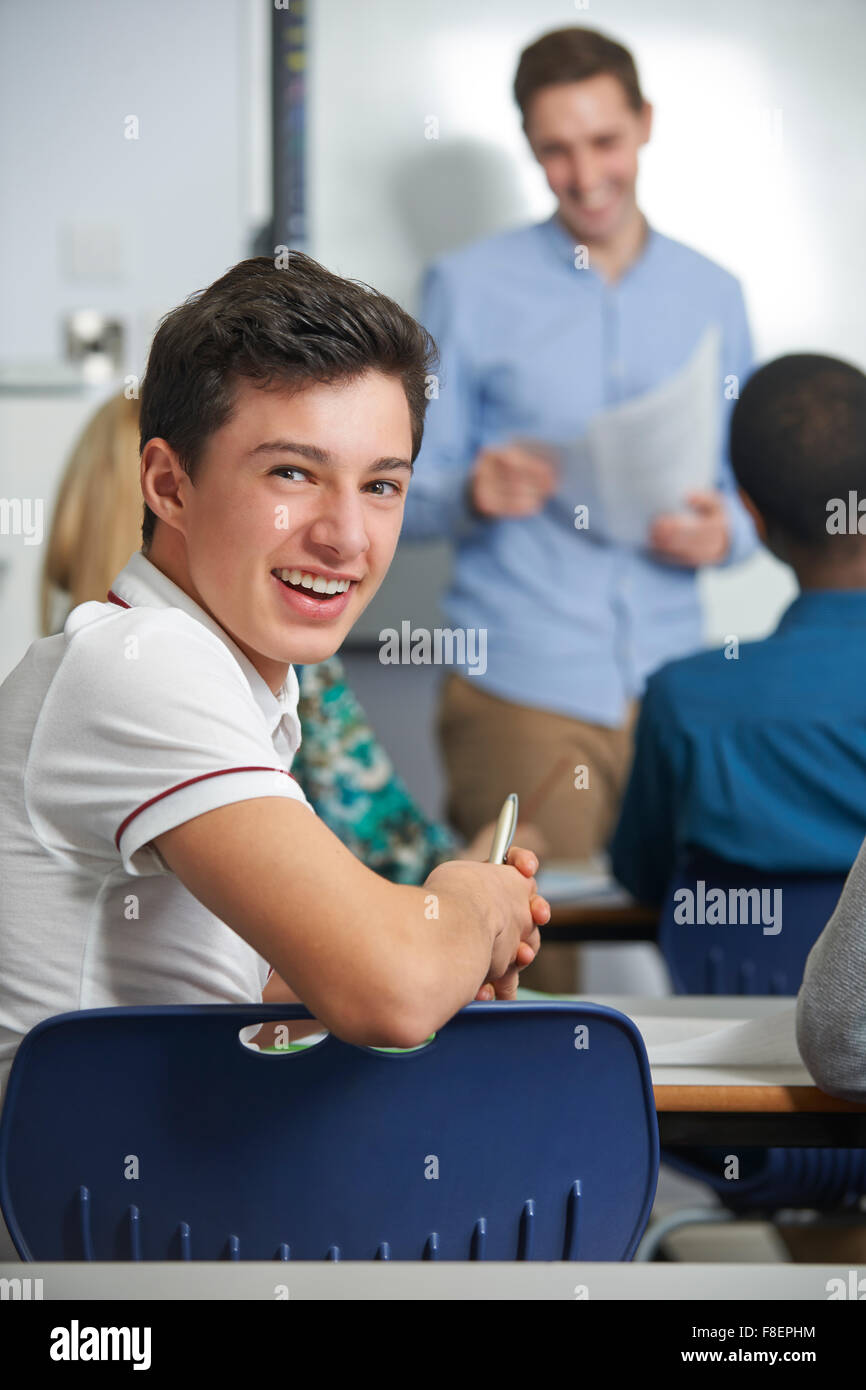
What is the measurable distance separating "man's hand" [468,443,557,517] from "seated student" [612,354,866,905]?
104 cm

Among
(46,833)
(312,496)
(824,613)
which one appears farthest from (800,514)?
(46,833)

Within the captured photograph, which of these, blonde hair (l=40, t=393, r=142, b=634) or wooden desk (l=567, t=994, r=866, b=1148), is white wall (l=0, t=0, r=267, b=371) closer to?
blonde hair (l=40, t=393, r=142, b=634)

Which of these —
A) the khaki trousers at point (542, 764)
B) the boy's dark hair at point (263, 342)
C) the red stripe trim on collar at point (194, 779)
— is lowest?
the khaki trousers at point (542, 764)

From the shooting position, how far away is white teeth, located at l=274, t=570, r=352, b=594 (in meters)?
0.72

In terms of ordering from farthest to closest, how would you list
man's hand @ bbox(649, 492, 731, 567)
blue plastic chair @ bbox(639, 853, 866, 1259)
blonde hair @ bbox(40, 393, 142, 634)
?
man's hand @ bbox(649, 492, 731, 567) < blue plastic chair @ bbox(639, 853, 866, 1259) < blonde hair @ bbox(40, 393, 142, 634)

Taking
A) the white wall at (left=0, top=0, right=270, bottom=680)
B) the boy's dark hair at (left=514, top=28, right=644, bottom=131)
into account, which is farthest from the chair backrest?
the white wall at (left=0, top=0, right=270, bottom=680)

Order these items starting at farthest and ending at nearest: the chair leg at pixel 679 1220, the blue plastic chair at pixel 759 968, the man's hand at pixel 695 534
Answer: the man's hand at pixel 695 534 < the chair leg at pixel 679 1220 < the blue plastic chair at pixel 759 968

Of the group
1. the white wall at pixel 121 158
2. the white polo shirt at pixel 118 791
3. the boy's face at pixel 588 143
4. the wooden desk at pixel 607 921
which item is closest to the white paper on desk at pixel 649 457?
the boy's face at pixel 588 143

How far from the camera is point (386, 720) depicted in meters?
2.93

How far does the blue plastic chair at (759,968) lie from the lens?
1.37 metres

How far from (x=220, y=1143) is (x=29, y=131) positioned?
9.21 feet

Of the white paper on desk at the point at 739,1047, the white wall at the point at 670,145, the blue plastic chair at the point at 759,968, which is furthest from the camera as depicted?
the white wall at the point at 670,145

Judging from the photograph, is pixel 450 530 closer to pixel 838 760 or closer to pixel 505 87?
pixel 505 87

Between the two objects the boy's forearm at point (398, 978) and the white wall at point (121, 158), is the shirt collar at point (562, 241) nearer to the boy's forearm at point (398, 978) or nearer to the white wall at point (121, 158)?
the white wall at point (121, 158)
